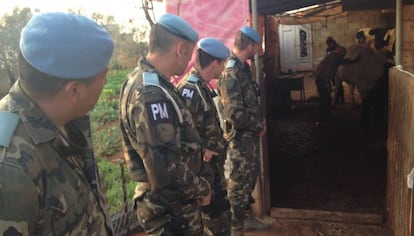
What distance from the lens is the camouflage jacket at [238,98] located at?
348cm

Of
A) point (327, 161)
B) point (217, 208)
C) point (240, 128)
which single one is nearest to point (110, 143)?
point (327, 161)

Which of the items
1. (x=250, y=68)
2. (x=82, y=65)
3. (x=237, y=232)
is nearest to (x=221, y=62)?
(x=250, y=68)

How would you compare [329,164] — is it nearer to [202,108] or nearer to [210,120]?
[210,120]

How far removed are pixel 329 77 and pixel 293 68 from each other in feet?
17.1

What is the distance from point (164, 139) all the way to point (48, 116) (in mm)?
830

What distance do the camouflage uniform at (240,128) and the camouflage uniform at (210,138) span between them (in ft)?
1.64

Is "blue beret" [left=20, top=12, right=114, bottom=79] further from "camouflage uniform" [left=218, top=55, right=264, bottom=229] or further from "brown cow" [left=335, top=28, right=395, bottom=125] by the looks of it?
"brown cow" [left=335, top=28, right=395, bottom=125]

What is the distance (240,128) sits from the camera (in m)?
3.59

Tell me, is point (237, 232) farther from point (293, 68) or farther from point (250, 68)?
point (293, 68)

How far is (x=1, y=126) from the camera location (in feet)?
3.69

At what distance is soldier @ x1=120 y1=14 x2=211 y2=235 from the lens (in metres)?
2.03

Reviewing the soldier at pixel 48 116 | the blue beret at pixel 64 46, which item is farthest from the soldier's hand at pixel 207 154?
the blue beret at pixel 64 46

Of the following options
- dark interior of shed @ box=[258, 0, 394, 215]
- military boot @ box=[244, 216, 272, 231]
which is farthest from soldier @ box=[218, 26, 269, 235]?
dark interior of shed @ box=[258, 0, 394, 215]

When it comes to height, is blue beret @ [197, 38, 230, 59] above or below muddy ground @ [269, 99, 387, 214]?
above
